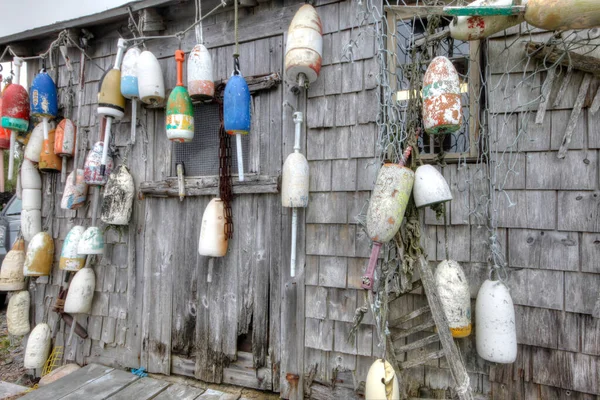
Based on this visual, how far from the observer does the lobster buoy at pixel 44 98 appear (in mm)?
Result: 2627

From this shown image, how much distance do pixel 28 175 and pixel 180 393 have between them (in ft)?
7.86

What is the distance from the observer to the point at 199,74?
6.98ft

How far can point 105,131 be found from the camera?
98.2 inches

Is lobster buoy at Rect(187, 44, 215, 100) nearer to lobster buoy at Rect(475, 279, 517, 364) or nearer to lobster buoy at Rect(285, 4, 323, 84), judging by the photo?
lobster buoy at Rect(285, 4, 323, 84)

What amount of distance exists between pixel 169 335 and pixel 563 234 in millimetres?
2668

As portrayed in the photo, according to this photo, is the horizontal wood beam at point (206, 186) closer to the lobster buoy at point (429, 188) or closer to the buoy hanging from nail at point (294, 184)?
the buoy hanging from nail at point (294, 184)

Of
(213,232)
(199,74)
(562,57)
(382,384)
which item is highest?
(199,74)

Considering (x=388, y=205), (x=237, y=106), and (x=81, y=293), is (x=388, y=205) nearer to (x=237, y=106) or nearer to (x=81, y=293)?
(x=237, y=106)

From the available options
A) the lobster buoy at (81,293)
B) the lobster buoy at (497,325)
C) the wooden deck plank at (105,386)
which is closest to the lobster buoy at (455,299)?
the lobster buoy at (497,325)

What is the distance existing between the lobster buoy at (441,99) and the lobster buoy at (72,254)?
9.01ft

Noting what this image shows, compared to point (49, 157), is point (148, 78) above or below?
above

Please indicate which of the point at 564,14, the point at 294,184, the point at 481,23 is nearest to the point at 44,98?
the point at 294,184

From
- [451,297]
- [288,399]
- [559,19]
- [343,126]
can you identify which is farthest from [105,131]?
[559,19]

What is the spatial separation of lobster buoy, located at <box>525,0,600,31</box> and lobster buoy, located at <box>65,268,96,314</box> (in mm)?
3412
